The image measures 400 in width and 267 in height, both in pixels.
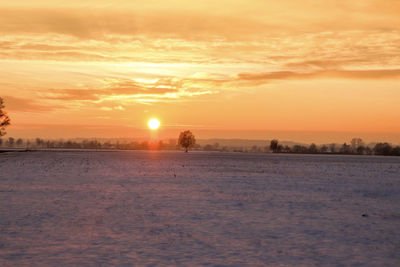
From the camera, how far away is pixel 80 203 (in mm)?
22594

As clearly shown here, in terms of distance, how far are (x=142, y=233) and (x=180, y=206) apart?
22.0 feet

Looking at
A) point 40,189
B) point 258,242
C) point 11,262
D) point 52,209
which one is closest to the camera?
point 11,262

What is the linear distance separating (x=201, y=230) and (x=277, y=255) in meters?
3.96

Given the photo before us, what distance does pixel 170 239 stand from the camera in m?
14.5

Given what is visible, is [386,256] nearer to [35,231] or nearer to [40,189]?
[35,231]

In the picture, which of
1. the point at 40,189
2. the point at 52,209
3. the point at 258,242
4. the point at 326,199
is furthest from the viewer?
the point at 40,189

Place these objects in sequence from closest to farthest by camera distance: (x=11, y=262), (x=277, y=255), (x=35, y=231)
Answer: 1. (x=11, y=262)
2. (x=277, y=255)
3. (x=35, y=231)

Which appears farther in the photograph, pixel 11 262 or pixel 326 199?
pixel 326 199

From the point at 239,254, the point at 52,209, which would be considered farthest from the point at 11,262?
the point at 52,209

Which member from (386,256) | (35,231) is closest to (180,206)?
(35,231)

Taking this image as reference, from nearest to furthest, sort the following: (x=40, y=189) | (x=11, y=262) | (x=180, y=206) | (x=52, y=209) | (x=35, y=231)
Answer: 1. (x=11, y=262)
2. (x=35, y=231)
3. (x=52, y=209)
4. (x=180, y=206)
5. (x=40, y=189)

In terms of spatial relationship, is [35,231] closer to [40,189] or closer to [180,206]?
[180,206]

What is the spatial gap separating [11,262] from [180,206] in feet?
37.1

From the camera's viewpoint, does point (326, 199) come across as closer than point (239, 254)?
No
